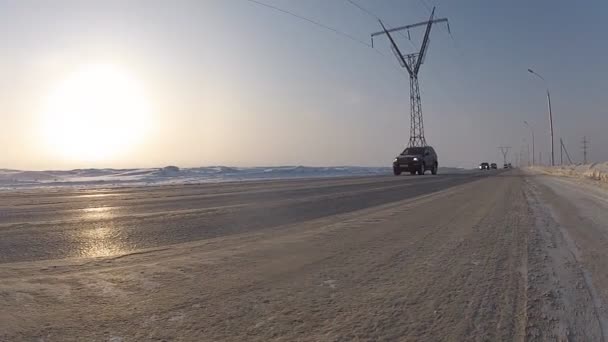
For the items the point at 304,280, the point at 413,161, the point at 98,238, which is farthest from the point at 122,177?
the point at 304,280

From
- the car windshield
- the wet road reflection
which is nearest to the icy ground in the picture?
the car windshield

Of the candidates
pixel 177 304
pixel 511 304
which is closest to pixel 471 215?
pixel 511 304

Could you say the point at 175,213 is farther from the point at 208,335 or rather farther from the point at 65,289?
the point at 208,335

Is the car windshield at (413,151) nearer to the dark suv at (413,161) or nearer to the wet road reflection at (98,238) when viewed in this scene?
the dark suv at (413,161)

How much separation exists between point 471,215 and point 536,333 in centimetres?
635

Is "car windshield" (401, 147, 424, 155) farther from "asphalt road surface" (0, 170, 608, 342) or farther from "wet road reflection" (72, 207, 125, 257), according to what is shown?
"wet road reflection" (72, 207, 125, 257)

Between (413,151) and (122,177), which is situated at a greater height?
(413,151)

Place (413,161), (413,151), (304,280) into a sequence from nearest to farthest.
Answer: (304,280), (413,161), (413,151)

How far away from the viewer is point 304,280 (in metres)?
4.18

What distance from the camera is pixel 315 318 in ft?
10.3

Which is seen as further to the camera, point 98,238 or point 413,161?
point 413,161

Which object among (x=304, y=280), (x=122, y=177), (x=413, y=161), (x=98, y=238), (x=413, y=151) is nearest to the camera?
(x=304, y=280)

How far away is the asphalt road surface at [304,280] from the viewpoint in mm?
3004

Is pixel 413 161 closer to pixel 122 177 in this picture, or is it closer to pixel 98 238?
pixel 122 177
